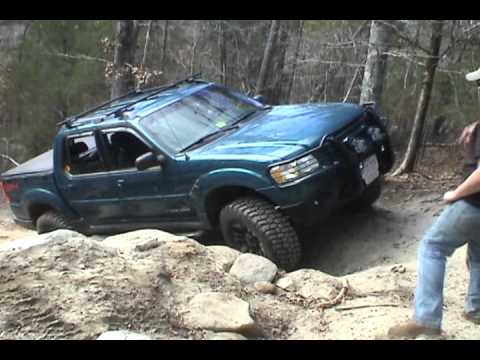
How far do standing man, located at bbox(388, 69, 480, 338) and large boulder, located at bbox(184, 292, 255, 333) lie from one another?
0.88m

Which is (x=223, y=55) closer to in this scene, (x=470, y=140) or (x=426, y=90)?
(x=426, y=90)

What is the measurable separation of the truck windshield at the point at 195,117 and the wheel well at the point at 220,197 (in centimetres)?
62

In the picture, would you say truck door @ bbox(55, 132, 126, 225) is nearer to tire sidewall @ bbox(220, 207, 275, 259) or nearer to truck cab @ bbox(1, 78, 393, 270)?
truck cab @ bbox(1, 78, 393, 270)

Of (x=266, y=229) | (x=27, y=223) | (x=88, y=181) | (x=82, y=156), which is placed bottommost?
(x=27, y=223)

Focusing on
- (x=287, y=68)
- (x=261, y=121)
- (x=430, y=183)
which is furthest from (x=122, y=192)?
(x=287, y=68)

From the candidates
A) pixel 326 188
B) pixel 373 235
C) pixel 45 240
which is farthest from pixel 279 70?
pixel 45 240

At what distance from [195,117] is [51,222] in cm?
245

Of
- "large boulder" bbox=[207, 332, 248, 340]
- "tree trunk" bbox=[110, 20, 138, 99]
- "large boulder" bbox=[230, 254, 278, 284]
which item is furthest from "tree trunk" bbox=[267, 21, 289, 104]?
"large boulder" bbox=[207, 332, 248, 340]

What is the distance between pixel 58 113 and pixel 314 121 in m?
11.0

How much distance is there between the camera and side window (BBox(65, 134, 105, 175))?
720cm

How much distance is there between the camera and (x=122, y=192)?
6.96 meters

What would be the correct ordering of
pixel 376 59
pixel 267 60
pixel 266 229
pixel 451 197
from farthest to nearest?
pixel 267 60 → pixel 376 59 → pixel 266 229 → pixel 451 197

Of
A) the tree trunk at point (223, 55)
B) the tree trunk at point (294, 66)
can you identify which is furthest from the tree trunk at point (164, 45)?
the tree trunk at point (294, 66)

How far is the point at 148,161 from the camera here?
6344 mm
